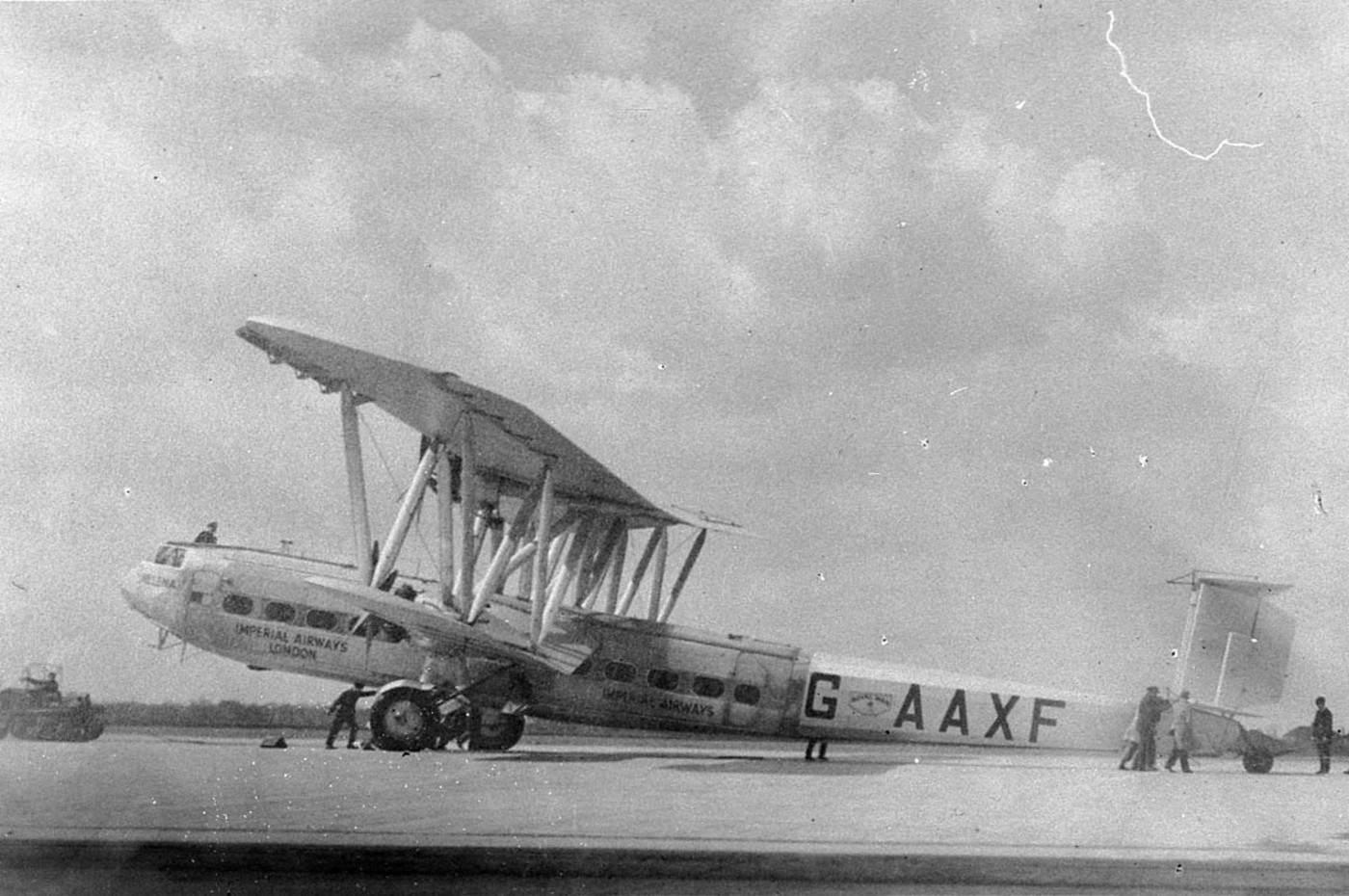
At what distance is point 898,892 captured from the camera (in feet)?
22.0

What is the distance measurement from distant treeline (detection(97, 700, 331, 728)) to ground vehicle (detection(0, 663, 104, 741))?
301 millimetres

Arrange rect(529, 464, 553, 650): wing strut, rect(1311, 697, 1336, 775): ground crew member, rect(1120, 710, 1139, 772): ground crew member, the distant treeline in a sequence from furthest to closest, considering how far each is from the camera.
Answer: the distant treeline < rect(1311, 697, 1336, 775): ground crew member < rect(529, 464, 553, 650): wing strut < rect(1120, 710, 1139, 772): ground crew member

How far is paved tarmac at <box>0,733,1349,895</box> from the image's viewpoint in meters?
6.74

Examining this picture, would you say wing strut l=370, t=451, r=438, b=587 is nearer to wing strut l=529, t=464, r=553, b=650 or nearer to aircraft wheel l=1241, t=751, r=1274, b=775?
wing strut l=529, t=464, r=553, b=650

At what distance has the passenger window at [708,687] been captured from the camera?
13375 mm

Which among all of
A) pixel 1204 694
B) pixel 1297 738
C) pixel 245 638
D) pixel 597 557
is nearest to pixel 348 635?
pixel 245 638

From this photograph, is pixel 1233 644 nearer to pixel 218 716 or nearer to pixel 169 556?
pixel 169 556

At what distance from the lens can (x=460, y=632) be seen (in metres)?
12.4

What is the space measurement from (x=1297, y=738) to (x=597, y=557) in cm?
871

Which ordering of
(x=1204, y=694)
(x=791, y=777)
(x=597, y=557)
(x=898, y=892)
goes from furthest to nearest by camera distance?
(x=597, y=557), (x=1204, y=694), (x=791, y=777), (x=898, y=892)

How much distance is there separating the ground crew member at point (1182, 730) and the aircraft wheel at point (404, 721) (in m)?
7.72

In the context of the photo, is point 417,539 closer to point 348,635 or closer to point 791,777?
point 348,635

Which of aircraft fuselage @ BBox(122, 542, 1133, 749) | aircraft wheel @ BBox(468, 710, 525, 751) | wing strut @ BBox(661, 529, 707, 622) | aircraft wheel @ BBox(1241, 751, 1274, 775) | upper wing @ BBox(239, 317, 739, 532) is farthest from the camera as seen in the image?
wing strut @ BBox(661, 529, 707, 622)

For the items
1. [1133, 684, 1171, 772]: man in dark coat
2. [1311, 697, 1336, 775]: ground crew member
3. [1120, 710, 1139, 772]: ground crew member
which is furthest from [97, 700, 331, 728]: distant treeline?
[1311, 697, 1336, 775]: ground crew member
